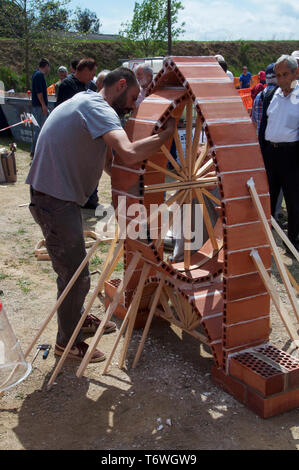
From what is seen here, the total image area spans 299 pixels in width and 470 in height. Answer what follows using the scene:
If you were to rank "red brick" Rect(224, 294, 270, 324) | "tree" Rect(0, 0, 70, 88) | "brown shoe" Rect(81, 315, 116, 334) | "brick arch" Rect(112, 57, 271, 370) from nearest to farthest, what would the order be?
"brick arch" Rect(112, 57, 271, 370) → "red brick" Rect(224, 294, 270, 324) → "brown shoe" Rect(81, 315, 116, 334) → "tree" Rect(0, 0, 70, 88)

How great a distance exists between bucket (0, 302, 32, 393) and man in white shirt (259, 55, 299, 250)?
352 centimetres

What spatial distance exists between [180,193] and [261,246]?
3.09 feet

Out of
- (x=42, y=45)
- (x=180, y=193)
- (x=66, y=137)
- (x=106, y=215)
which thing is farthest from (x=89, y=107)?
(x=42, y=45)

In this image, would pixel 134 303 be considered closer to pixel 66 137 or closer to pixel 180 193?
pixel 180 193

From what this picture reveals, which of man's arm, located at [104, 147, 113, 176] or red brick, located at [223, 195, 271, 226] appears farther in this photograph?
man's arm, located at [104, 147, 113, 176]

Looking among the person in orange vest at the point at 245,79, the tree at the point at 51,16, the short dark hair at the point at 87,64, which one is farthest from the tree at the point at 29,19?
the short dark hair at the point at 87,64

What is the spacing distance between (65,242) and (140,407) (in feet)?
3.87

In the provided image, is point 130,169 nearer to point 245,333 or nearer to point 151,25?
point 245,333

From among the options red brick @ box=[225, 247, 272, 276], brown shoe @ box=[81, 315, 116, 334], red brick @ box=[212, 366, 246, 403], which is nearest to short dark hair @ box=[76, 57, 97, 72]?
brown shoe @ box=[81, 315, 116, 334]

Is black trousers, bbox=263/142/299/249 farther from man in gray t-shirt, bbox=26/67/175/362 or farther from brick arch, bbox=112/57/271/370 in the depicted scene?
man in gray t-shirt, bbox=26/67/175/362

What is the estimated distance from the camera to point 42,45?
2275cm

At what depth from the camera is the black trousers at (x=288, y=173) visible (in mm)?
5320

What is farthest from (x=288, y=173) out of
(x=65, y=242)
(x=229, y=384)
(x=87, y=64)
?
(x=65, y=242)

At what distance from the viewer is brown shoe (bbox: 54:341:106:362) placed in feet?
11.6
